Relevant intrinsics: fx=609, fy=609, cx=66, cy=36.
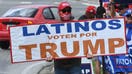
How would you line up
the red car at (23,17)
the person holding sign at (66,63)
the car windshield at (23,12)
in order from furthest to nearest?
the car windshield at (23,12) → the red car at (23,17) → the person holding sign at (66,63)

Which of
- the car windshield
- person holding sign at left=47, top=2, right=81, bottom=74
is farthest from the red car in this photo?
person holding sign at left=47, top=2, right=81, bottom=74

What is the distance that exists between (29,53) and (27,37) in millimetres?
231

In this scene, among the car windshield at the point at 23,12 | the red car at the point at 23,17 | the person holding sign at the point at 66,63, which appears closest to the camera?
the person holding sign at the point at 66,63

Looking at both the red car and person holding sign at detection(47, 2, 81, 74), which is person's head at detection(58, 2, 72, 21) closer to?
person holding sign at detection(47, 2, 81, 74)

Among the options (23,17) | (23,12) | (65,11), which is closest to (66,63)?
(65,11)

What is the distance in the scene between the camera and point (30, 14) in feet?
66.0

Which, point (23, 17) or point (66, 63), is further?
point (23, 17)

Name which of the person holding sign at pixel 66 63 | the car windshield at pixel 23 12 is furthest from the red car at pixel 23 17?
the person holding sign at pixel 66 63

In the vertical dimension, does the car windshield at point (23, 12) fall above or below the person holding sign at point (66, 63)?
below

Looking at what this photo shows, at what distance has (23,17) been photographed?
19609 millimetres

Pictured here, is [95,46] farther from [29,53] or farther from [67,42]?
[29,53]

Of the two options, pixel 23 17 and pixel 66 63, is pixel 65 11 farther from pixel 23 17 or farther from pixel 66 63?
pixel 23 17

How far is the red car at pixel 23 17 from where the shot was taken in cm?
1934

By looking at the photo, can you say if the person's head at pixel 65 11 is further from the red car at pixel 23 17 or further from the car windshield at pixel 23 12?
the car windshield at pixel 23 12
